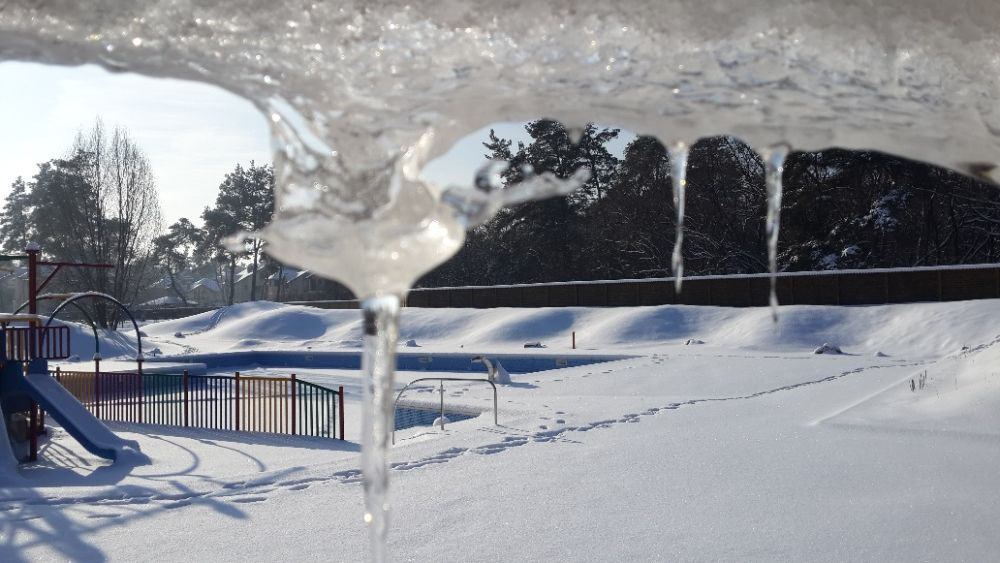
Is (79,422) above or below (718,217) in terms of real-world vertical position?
below

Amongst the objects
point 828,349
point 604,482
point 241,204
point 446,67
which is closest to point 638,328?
point 828,349

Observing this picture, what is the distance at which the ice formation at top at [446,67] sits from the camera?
85.0 inches

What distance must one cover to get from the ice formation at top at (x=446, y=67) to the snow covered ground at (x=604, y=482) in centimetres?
491

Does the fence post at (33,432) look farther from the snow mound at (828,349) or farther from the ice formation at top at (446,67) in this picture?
the snow mound at (828,349)

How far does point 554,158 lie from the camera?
48.3 m

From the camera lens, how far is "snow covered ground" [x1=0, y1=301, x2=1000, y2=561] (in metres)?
7.12

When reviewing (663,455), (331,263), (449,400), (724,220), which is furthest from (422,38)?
(724,220)

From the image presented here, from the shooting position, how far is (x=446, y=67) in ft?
7.49

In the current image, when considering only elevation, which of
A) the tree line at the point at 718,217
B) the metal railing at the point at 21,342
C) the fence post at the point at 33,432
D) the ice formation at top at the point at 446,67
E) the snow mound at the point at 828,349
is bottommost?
the fence post at the point at 33,432

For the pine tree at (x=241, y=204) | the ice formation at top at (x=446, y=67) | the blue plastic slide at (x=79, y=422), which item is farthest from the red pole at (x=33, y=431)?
the pine tree at (x=241, y=204)

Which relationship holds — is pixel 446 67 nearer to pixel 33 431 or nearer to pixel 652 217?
pixel 33 431

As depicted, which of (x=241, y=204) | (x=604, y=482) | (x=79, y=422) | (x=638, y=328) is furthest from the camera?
(x=241, y=204)

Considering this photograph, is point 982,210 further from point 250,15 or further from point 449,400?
point 250,15

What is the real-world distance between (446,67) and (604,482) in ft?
24.7
